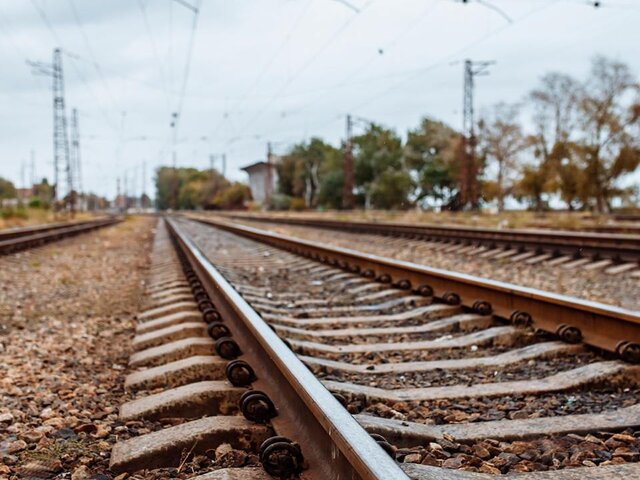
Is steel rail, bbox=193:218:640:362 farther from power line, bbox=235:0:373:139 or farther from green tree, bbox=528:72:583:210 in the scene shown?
green tree, bbox=528:72:583:210

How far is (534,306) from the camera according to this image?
13.1ft

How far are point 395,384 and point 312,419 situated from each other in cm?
103

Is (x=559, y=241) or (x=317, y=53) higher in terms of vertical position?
(x=317, y=53)

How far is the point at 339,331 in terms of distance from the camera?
4.22 metres

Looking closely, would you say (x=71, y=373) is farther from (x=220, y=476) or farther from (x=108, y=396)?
(x=220, y=476)

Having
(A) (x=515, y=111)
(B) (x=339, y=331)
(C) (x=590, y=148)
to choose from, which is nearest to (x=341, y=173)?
(A) (x=515, y=111)

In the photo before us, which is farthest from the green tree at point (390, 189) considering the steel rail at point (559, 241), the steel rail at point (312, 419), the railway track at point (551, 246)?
the steel rail at point (312, 419)

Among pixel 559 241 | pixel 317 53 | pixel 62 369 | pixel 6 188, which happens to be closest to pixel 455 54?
pixel 317 53

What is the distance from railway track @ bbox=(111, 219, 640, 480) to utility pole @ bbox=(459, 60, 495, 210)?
27453 mm

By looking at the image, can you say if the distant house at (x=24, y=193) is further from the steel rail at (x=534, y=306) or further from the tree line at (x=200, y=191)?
the steel rail at (x=534, y=306)

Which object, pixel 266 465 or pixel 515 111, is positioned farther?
pixel 515 111

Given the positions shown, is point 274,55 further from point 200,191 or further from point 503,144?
point 200,191

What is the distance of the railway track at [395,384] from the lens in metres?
1.97

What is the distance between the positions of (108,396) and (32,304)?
137 inches
